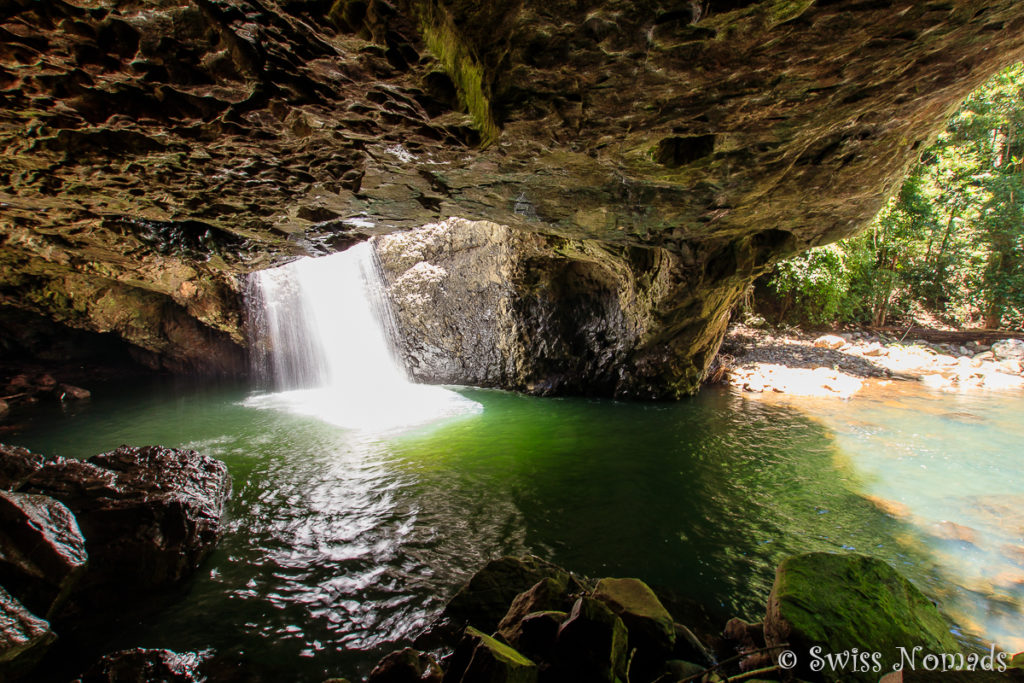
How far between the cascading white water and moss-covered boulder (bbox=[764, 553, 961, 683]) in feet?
28.9

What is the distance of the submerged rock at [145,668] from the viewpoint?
2.54 metres

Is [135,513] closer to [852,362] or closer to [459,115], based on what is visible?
[459,115]

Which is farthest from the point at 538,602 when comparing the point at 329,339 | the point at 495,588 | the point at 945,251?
the point at 945,251

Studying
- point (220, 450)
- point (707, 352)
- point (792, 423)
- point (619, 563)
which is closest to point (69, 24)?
point (619, 563)

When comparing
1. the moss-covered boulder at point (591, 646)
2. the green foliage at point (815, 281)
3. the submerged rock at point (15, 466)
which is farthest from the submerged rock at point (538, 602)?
the green foliage at point (815, 281)

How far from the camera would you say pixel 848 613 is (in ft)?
8.43

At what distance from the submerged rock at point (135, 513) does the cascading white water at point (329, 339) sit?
20.6 feet

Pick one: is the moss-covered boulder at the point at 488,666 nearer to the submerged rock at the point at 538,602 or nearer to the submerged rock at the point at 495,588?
the submerged rock at the point at 538,602

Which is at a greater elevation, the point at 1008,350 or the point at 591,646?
the point at 1008,350

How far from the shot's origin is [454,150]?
3928mm

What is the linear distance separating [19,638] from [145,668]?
0.75 m

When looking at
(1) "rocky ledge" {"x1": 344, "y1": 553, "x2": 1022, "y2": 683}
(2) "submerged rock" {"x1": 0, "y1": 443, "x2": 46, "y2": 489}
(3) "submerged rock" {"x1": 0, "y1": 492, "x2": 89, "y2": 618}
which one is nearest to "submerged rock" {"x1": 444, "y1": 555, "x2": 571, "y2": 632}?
(1) "rocky ledge" {"x1": 344, "y1": 553, "x2": 1022, "y2": 683}

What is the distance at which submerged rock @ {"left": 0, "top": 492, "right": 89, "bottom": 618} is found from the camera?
303 centimetres

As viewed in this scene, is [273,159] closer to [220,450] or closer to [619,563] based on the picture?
[619,563]
